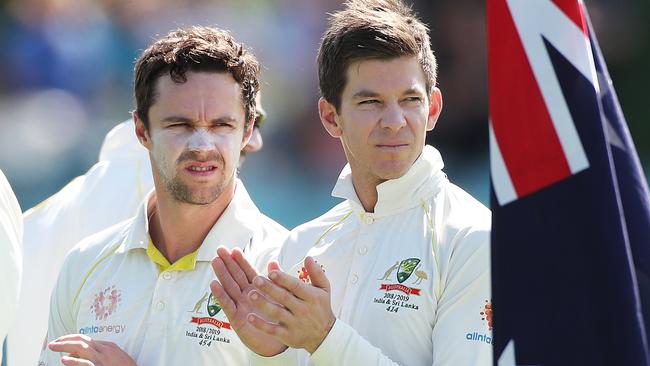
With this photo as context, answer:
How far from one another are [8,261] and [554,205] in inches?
75.9

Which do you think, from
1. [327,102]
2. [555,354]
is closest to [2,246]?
[327,102]

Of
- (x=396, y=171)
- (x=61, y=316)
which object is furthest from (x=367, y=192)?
(x=61, y=316)

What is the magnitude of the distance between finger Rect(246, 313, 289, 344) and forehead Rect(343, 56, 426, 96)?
0.76 metres

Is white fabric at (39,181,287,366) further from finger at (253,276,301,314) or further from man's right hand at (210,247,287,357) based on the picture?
finger at (253,276,301,314)

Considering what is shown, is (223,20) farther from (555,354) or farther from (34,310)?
(555,354)

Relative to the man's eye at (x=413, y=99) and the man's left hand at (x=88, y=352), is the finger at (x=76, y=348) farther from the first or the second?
the man's eye at (x=413, y=99)

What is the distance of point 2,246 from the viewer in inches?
133

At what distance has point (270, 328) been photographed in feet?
8.64

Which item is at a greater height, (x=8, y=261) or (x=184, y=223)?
(x=184, y=223)

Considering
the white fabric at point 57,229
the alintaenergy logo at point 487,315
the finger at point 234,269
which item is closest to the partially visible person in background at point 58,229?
the white fabric at point 57,229

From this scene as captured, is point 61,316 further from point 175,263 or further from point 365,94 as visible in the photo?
point 365,94

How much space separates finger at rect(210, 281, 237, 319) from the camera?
2.77 metres

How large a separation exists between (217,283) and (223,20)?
6815 millimetres

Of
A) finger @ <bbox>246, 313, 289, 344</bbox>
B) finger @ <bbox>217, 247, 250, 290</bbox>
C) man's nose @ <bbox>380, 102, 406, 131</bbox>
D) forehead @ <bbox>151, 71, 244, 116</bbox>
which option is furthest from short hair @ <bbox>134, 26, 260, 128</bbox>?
finger @ <bbox>246, 313, 289, 344</bbox>
